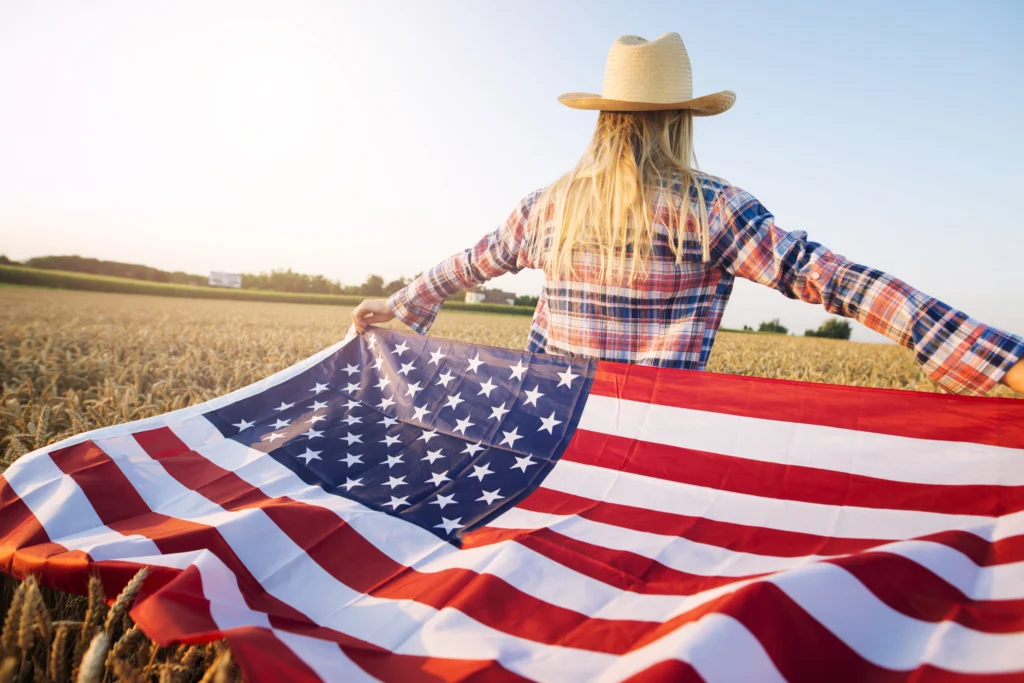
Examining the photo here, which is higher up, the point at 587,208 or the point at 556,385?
the point at 587,208

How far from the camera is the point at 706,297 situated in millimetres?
2521

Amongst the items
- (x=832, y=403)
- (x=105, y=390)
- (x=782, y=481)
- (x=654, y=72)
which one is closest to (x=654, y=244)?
(x=654, y=72)

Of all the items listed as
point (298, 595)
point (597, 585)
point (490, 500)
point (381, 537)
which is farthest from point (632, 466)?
point (298, 595)

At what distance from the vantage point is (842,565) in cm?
118

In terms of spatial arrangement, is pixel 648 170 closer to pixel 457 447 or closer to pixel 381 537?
pixel 457 447

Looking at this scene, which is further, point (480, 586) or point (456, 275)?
point (456, 275)

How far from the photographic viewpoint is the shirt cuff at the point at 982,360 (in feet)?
5.60

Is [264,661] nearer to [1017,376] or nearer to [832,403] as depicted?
[832,403]

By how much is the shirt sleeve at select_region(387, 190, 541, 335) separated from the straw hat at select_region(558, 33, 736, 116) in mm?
606

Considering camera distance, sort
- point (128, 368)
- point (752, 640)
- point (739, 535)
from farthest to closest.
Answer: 1. point (128, 368)
2. point (739, 535)
3. point (752, 640)

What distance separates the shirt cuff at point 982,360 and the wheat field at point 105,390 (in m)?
2.17

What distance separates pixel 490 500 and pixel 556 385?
0.70 meters

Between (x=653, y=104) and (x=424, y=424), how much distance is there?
1814mm

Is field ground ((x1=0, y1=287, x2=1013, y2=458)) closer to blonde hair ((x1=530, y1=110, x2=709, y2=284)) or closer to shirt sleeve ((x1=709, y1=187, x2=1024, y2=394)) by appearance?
blonde hair ((x1=530, y1=110, x2=709, y2=284))
